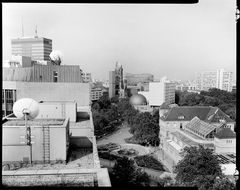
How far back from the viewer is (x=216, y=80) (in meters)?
51.0

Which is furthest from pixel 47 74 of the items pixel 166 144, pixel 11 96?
pixel 166 144

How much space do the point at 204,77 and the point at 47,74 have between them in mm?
49889

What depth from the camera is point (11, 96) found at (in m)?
10.7

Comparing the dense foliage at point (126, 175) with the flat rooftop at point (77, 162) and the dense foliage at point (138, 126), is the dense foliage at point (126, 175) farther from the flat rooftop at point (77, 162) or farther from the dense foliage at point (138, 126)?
the dense foliage at point (138, 126)

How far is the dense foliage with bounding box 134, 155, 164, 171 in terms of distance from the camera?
13.8 metres

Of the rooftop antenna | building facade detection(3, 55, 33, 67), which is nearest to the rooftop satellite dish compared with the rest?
building facade detection(3, 55, 33, 67)

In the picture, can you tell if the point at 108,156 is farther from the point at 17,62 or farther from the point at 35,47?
the point at 35,47

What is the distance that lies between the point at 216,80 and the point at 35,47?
37.1m

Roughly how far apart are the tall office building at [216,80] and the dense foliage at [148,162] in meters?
39.4


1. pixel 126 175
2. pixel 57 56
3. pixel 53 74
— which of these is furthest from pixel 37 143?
pixel 57 56

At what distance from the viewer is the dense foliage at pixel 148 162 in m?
13.8

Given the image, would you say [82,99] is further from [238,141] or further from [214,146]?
[238,141]

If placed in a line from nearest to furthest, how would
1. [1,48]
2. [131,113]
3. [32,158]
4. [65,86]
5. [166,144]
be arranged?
[1,48] < [32,158] < [65,86] < [166,144] < [131,113]

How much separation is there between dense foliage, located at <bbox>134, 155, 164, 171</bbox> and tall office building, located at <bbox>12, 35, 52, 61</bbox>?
32.1m
